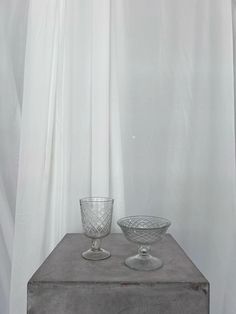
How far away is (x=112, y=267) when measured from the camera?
745 mm

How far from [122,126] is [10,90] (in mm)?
434

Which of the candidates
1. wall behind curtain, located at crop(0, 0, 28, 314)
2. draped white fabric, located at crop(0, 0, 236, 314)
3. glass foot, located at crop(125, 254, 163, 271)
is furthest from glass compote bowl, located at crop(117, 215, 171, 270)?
wall behind curtain, located at crop(0, 0, 28, 314)

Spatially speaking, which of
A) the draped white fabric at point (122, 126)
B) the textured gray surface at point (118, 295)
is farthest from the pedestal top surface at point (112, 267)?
the draped white fabric at point (122, 126)

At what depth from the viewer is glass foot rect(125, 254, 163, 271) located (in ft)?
2.41

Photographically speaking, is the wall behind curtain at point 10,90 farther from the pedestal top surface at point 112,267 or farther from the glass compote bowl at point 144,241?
the glass compote bowl at point 144,241

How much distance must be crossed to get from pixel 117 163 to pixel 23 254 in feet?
1.45

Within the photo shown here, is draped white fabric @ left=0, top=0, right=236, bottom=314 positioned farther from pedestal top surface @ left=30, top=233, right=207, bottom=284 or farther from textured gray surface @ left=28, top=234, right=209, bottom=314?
textured gray surface @ left=28, top=234, right=209, bottom=314

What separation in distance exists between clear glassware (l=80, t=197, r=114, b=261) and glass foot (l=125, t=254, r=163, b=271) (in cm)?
8

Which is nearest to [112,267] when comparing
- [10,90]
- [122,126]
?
[122,126]

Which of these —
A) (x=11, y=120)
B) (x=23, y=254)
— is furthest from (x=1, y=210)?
(x=11, y=120)

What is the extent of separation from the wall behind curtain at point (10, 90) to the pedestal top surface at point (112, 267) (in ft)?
1.11

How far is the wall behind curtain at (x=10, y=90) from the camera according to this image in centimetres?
107

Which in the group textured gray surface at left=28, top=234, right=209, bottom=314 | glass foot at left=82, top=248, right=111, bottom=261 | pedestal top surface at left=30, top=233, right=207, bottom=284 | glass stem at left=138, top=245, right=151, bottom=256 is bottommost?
textured gray surface at left=28, top=234, right=209, bottom=314

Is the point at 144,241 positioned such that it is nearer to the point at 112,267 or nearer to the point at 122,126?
the point at 112,267
